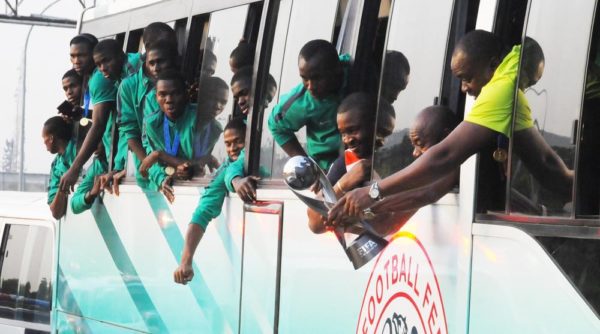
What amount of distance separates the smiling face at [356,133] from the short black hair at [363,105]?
1 cm

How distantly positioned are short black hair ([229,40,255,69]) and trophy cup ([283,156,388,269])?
202cm

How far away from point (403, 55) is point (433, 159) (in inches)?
34.1

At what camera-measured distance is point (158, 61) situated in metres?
8.86

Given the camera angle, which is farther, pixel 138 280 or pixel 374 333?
pixel 138 280

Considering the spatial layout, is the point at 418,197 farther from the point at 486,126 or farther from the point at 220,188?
the point at 220,188

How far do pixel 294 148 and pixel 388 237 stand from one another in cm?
117

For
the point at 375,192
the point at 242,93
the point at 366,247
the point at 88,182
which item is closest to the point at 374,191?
the point at 375,192

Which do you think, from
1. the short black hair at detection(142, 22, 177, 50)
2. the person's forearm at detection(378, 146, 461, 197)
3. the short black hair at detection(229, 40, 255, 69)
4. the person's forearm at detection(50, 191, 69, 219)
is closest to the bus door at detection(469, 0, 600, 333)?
the person's forearm at detection(378, 146, 461, 197)

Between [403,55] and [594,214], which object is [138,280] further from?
[594,214]

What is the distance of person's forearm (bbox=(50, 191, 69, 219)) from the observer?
10.5 m

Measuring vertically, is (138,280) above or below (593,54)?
below

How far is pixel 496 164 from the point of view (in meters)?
5.21

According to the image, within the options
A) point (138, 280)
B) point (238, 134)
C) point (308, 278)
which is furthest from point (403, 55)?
point (138, 280)

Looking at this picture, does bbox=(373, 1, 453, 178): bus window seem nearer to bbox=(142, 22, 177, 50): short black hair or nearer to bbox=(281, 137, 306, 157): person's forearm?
bbox=(281, 137, 306, 157): person's forearm
